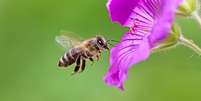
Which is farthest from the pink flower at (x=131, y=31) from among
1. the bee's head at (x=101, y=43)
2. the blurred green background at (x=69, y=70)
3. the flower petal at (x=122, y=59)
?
the blurred green background at (x=69, y=70)

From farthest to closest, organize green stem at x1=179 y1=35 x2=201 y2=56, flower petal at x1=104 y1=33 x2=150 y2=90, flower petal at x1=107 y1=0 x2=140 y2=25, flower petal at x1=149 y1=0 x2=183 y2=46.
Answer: flower petal at x1=107 y1=0 x2=140 y2=25 → flower petal at x1=104 y1=33 x2=150 y2=90 → green stem at x1=179 y1=35 x2=201 y2=56 → flower petal at x1=149 y1=0 x2=183 y2=46

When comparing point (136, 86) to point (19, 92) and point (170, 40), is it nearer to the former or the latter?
point (19, 92)

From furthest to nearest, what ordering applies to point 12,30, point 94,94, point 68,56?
point 12,30 → point 94,94 → point 68,56

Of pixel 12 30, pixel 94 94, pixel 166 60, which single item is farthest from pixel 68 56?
pixel 12 30

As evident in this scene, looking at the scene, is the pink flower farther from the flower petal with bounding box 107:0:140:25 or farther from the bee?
the bee

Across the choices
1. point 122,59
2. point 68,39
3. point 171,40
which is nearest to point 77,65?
point 68,39

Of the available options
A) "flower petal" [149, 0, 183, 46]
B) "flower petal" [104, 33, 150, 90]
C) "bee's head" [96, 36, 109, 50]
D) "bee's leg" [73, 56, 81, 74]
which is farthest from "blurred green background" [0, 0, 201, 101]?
"flower petal" [149, 0, 183, 46]

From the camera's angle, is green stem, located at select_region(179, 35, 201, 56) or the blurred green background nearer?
green stem, located at select_region(179, 35, 201, 56)
